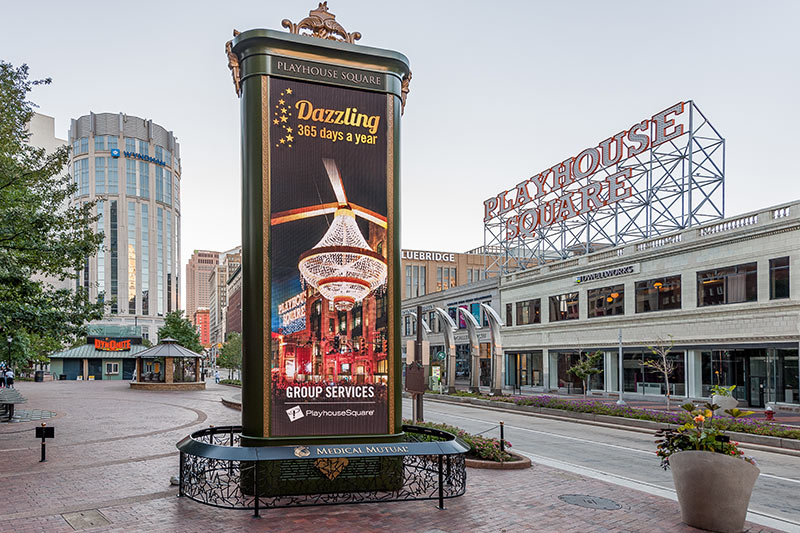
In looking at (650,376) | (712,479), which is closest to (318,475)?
(712,479)

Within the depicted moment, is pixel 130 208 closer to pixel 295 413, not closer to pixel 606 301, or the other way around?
pixel 606 301

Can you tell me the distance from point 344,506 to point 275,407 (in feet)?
7.19

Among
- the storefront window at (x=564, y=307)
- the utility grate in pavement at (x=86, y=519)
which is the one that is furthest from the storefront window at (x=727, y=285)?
the utility grate in pavement at (x=86, y=519)

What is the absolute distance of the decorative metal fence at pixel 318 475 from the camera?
10531 millimetres

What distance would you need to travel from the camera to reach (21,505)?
36.6ft

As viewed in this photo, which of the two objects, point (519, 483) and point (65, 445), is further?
point (65, 445)

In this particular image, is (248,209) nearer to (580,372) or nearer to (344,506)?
(344,506)

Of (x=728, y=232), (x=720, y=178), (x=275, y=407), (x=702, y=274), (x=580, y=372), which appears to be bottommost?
(x=580, y=372)

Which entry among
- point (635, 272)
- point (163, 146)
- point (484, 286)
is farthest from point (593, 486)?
point (163, 146)

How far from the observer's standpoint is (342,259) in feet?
40.5

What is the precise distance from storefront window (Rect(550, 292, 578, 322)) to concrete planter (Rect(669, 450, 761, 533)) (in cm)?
3968

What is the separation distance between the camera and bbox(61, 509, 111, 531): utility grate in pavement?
9.82 m

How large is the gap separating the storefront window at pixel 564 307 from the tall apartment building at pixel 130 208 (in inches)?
5315

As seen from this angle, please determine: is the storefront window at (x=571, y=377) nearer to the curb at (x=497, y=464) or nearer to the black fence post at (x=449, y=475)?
the curb at (x=497, y=464)
